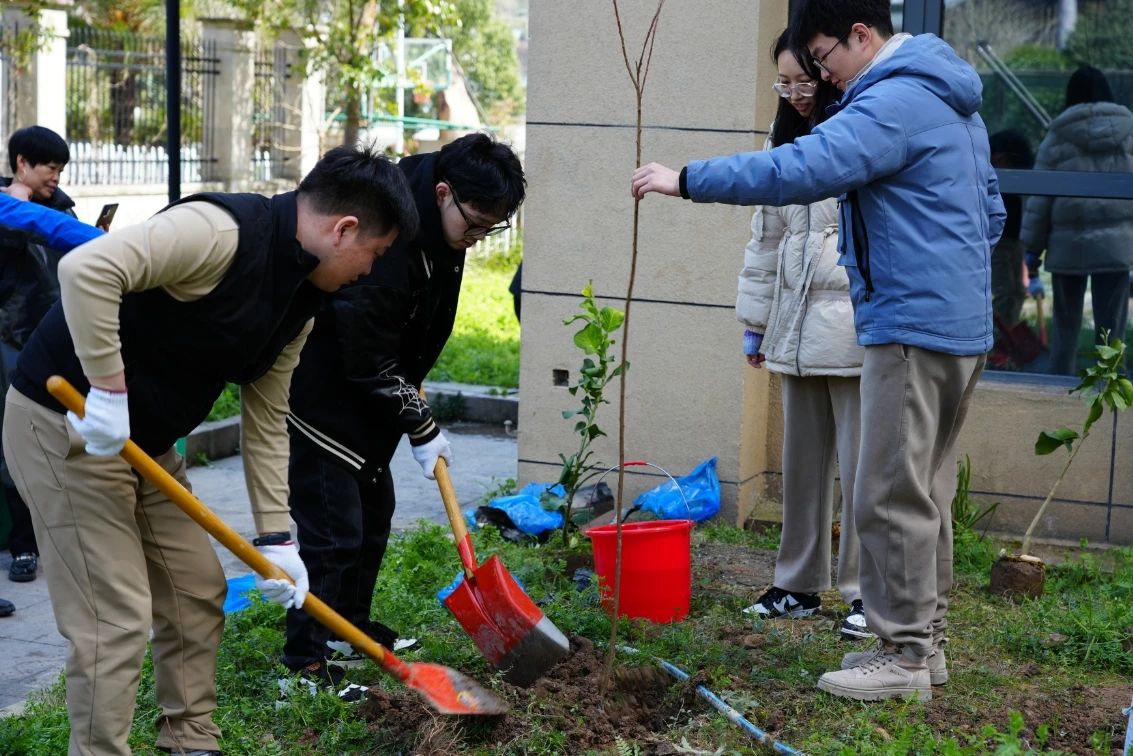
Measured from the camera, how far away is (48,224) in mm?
4758

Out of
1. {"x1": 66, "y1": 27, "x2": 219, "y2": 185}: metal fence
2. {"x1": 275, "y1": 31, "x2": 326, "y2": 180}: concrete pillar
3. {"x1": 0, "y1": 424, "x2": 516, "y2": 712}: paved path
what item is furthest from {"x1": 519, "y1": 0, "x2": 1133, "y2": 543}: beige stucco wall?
{"x1": 275, "y1": 31, "x2": 326, "y2": 180}: concrete pillar

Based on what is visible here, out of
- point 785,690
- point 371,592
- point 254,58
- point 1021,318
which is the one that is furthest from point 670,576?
point 254,58

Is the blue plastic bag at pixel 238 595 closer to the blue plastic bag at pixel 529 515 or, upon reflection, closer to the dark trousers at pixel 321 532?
the dark trousers at pixel 321 532

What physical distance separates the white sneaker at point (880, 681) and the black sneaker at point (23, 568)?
329 cm

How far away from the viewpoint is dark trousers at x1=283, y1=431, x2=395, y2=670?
3891mm

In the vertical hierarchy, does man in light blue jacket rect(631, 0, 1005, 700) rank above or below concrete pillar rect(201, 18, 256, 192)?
below

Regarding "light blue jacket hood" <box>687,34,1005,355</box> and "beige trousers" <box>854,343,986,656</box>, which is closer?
"light blue jacket hood" <box>687,34,1005,355</box>

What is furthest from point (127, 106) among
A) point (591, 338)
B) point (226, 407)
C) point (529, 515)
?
point (591, 338)

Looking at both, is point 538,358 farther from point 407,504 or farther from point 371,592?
point 371,592

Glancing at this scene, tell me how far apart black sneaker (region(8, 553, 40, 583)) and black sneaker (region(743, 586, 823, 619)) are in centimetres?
289

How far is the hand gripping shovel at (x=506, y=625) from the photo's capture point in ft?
12.2

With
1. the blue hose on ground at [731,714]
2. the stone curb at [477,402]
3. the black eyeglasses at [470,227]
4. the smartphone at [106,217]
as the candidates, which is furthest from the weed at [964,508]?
the smartphone at [106,217]

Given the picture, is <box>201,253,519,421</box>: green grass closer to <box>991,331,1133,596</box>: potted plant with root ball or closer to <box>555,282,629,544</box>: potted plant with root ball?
<box>555,282,629,544</box>: potted plant with root ball

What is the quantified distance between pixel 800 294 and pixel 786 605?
1080 millimetres
